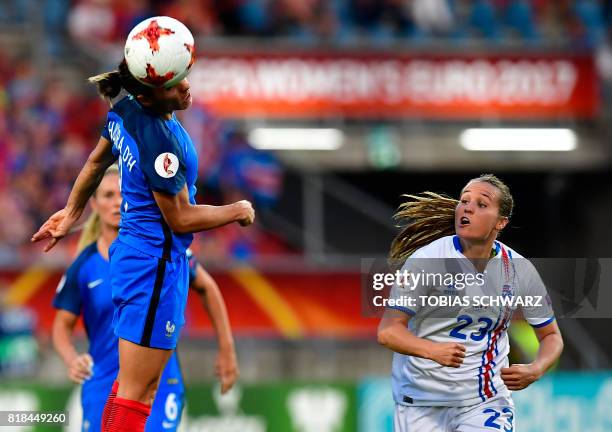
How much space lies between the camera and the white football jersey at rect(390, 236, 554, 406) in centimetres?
625

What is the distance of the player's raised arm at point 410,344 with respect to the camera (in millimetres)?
5840

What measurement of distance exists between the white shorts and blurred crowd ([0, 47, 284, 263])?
772 centimetres

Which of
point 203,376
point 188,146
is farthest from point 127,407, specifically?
point 203,376

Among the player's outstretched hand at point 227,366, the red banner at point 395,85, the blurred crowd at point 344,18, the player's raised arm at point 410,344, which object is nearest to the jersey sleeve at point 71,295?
the player's outstretched hand at point 227,366

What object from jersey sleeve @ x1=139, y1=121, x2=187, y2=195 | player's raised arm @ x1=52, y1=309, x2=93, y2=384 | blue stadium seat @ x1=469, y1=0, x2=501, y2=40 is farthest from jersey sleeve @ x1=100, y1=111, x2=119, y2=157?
blue stadium seat @ x1=469, y1=0, x2=501, y2=40

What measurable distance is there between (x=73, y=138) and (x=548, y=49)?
784 centimetres

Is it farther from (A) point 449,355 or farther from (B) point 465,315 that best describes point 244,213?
(B) point 465,315

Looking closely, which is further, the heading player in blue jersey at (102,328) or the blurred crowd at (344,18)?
the blurred crowd at (344,18)

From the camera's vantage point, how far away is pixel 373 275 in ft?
22.5

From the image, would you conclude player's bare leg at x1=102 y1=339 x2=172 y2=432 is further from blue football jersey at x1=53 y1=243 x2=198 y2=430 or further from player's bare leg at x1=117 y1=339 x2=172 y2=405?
blue football jersey at x1=53 y1=243 x2=198 y2=430

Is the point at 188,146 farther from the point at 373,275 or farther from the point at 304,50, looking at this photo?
the point at 304,50

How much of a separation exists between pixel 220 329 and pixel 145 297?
1466mm

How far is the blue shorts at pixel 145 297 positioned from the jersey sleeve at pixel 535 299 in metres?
1.79

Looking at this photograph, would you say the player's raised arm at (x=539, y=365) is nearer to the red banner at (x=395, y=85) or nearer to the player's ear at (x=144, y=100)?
the player's ear at (x=144, y=100)
